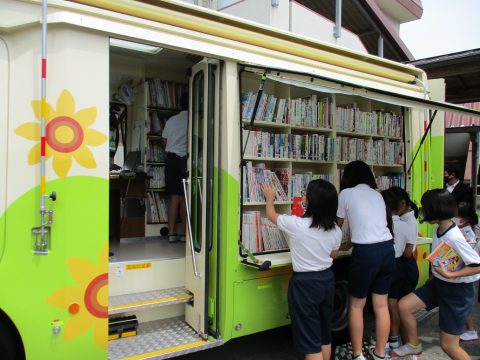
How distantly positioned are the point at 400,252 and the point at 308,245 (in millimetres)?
1378

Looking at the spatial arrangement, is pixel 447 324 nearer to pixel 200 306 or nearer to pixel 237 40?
pixel 200 306

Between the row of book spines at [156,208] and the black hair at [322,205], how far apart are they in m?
2.59

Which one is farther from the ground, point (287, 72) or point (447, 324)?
point (287, 72)

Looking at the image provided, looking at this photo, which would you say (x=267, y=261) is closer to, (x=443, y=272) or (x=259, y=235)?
(x=259, y=235)

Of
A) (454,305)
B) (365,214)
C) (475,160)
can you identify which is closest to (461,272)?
(454,305)

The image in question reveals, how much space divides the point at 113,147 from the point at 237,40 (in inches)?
104

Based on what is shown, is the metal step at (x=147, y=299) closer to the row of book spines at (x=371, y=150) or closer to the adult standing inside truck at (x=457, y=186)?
the row of book spines at (x=371, y=150)

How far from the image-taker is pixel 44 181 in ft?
8.13

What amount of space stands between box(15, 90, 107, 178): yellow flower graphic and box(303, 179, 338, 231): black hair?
153 cm

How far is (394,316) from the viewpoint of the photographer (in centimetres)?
398

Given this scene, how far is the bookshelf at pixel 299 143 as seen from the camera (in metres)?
3.65

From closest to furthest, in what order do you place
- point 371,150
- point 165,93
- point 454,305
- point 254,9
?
point 454,305 < point 371,150 < point 165,93 < point 254,9

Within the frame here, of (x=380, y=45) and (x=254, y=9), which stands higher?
(x=380, y=45)

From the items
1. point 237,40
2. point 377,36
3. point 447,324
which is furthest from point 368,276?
point 377,36
